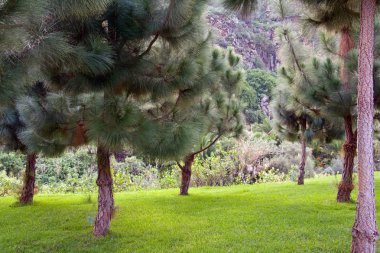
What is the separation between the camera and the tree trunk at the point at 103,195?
6.11 meters

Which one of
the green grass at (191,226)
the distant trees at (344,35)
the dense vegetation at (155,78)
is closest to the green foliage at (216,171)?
the dense vegetation at (155,78)

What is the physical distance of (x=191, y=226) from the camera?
6754 mm

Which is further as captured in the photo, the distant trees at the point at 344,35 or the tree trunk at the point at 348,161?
the tree trunk at the point at 348,161

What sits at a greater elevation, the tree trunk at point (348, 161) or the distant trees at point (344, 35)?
the distant trees at point (344, 35)

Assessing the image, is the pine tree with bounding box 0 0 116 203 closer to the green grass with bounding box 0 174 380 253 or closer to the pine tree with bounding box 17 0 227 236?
the pine tree with bounding box 17 0 227 236

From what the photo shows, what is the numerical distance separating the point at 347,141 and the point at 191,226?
13.6 feet

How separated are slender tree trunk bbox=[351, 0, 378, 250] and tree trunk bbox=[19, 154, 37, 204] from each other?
7.40 m

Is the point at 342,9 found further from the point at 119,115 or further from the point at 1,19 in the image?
the point at 1,19

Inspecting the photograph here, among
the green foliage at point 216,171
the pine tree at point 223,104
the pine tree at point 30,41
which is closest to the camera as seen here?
the pine tree at point 30,41

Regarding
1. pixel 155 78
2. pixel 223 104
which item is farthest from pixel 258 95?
pixel 155 78

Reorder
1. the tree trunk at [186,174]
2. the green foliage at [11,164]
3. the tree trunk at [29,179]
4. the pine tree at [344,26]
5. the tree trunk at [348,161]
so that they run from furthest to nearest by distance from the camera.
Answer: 1. the green foliage at [11,164]
2. the tree trunk at [186,174]
3. the tree trunk at [29,179]
4. the tree trunk at [348,161]
5. the pine tree at [344,26]

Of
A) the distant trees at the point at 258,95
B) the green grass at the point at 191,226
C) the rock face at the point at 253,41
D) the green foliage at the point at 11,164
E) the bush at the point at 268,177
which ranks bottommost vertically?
the green grass at the point at 191,226

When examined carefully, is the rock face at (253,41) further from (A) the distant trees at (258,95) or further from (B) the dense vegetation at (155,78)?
(B) the dense vegetation at (155,78)

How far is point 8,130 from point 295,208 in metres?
6.17
